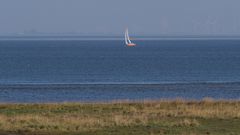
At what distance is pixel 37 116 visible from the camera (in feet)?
105

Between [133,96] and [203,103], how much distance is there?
790 inches

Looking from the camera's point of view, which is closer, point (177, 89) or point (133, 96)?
point (133, 96)

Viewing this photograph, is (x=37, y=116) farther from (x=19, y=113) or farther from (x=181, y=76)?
(x=181, y=76)

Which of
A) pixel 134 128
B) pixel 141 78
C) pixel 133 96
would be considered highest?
pixel 141 78

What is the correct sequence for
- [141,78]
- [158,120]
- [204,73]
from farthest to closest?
[204,73] < [141,78] < [158,120]

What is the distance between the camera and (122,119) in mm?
30547

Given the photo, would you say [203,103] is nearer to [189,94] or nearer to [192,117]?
[192,117]

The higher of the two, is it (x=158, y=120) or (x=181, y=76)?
(x=181, y=76)

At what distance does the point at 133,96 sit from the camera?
6050 cm

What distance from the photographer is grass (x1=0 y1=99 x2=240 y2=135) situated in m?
27.4

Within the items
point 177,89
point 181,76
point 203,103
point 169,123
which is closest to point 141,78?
point 181,76

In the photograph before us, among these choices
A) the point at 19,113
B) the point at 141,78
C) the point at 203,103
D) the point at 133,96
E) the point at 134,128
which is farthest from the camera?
the point at 141,78

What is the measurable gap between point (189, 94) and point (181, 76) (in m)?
30.6

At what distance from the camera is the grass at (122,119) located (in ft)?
89.8
